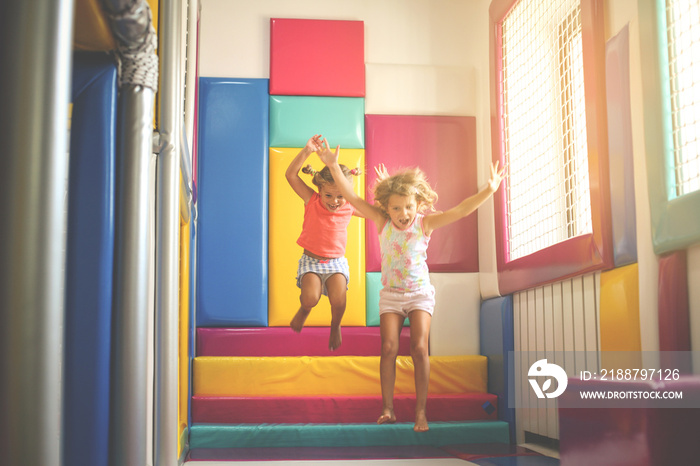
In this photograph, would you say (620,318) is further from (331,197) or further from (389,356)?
(331,197)

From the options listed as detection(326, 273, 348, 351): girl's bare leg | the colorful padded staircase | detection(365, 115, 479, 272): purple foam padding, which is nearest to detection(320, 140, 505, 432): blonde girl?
detection(326, 273, 348, 351): girl's bare leg

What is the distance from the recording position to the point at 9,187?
77cm

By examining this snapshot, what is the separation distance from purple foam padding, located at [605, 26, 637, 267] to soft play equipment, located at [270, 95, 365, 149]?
1.86m

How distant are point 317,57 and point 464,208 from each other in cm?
185

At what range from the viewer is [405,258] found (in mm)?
3121

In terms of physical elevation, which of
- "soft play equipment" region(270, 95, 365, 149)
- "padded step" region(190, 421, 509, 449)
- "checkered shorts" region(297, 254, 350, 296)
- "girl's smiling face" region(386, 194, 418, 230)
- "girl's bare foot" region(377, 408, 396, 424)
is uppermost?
"soft play equipment" region(270, 95, 365, 149)

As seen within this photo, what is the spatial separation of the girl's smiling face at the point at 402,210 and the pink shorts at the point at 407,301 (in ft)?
1.00

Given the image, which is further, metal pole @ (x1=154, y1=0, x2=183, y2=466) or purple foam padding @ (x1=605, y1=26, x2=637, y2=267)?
purple foam padding @ (x1=605, y1=26, x2=637, y2=267)

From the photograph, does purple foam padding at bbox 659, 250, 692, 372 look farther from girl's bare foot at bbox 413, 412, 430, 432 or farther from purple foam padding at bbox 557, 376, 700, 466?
girl's bare foot at bbox 413, 412, 430, 432

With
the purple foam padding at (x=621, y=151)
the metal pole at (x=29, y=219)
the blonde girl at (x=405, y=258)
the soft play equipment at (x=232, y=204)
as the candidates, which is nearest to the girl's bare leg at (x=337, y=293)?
the blonde girl at (x=405, y=258)

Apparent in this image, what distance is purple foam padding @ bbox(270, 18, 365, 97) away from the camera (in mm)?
4414

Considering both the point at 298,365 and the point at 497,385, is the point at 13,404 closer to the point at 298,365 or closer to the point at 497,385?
the point at 298,365

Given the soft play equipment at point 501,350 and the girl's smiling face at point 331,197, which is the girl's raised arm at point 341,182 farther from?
the soft play equipment at point 501,350

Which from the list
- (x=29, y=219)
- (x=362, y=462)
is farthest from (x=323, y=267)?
(x=29, y=219)
